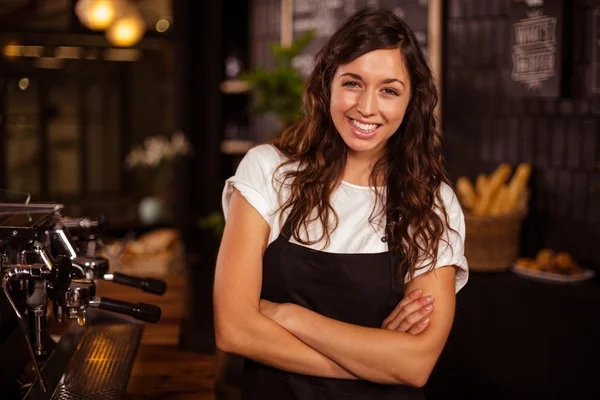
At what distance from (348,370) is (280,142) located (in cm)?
54

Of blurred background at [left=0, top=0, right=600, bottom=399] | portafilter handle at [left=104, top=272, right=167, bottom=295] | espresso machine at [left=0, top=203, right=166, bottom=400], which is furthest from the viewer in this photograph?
blurred background at [left=0, top=0, right=600, bottom=399]

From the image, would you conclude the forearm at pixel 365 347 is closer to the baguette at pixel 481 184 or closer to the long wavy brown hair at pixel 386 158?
the long wavy brown hair at pixel 386 158

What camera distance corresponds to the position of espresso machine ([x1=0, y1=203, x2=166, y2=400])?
1557 mm

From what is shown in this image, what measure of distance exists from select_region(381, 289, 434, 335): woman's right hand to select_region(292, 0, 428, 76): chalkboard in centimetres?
289

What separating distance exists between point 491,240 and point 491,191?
28 cm

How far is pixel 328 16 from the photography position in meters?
5.35

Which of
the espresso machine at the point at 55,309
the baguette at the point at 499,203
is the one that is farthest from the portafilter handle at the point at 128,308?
the baguette at the point at 499,203

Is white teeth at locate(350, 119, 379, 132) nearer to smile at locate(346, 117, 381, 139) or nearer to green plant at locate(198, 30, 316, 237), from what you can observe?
smile at locate(346, 117, 381, 139)

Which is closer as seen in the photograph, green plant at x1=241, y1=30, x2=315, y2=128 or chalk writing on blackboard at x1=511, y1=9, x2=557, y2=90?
chalk writing on blackboard at x1=511, y1=9, x2=557, y2=90

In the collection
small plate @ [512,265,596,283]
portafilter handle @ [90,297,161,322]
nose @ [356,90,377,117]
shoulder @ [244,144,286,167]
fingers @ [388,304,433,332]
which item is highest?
nose @ [356,90,377,117]

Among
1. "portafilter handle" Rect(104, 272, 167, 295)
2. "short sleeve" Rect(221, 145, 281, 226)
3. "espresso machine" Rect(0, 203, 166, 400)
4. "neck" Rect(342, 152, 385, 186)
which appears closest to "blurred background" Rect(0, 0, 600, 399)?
"espresso machine" Rect(0, 203, 166, 400)

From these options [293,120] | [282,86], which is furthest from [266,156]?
[282,86]

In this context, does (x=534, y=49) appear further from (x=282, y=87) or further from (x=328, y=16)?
(x=328, y=16)

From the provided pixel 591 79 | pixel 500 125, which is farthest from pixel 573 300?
pixel 500 125
